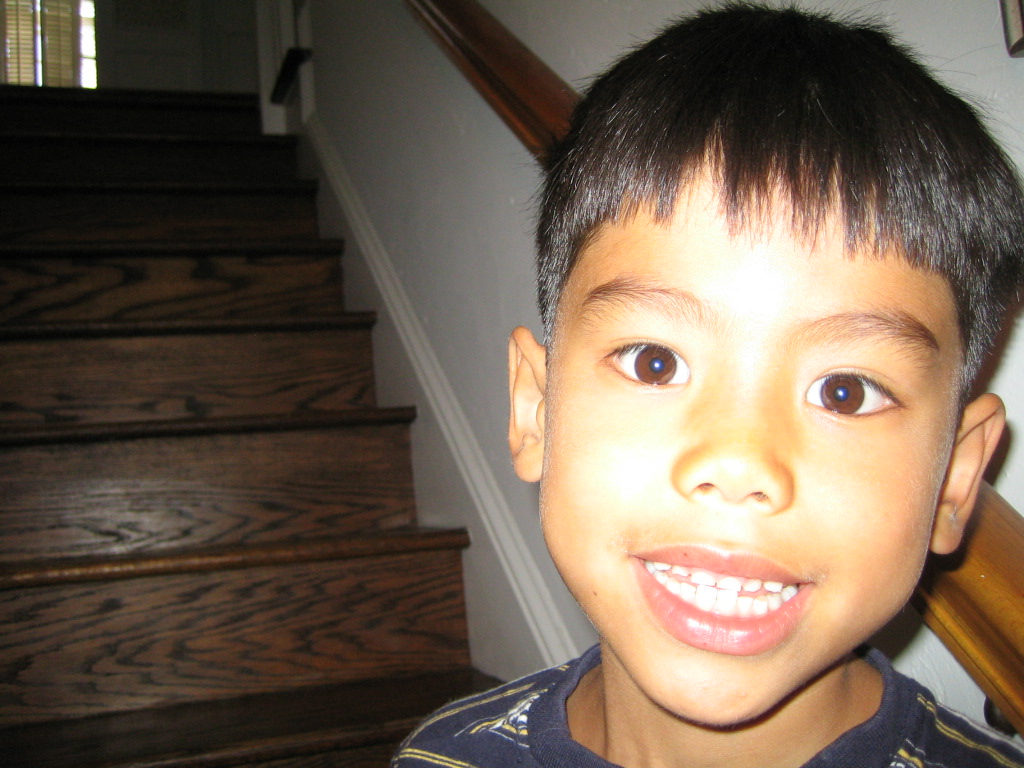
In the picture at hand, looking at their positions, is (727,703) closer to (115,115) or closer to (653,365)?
(653,365)

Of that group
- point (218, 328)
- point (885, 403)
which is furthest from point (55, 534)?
point (885, 403)

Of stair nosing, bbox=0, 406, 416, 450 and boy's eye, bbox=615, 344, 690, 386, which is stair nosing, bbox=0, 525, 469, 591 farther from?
boy's eye, bbox=615, 344, 690, 386

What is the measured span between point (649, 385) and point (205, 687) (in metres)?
1.04

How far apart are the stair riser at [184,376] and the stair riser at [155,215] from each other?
0.35m

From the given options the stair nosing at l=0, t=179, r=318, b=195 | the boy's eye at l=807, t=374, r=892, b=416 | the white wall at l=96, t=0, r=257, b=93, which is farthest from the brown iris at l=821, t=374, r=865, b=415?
the white wall at l=96, t=0, r=257, b=93

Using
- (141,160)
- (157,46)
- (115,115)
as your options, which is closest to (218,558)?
(141,160)

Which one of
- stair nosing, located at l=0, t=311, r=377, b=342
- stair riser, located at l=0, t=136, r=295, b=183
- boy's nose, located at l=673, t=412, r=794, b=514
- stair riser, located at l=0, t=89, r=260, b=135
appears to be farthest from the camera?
stair riser, located at l=0, t=89, r=260, b=135

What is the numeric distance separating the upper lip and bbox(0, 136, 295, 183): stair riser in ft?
6.64

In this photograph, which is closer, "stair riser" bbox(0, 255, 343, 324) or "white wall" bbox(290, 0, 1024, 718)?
"white wall" bbox(290, 0, 1024, 718)

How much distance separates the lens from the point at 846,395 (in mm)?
547

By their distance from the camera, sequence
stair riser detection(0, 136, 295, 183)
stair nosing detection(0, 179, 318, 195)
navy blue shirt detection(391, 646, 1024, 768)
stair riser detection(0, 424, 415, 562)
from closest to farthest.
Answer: navy blue shirt detection(391, 646, 1024, 768) < stair riser detection(0, 424, 415, 562) < stair nosing detection(0, 179, 318, 195) < stair riser detection(0, 136, 295, 183)

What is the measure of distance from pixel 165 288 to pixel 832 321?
1.68 m

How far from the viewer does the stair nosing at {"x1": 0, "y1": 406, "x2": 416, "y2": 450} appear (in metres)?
1.45

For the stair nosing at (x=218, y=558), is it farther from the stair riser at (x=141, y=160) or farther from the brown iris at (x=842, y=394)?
the stair riser at (x=141, y=160)
